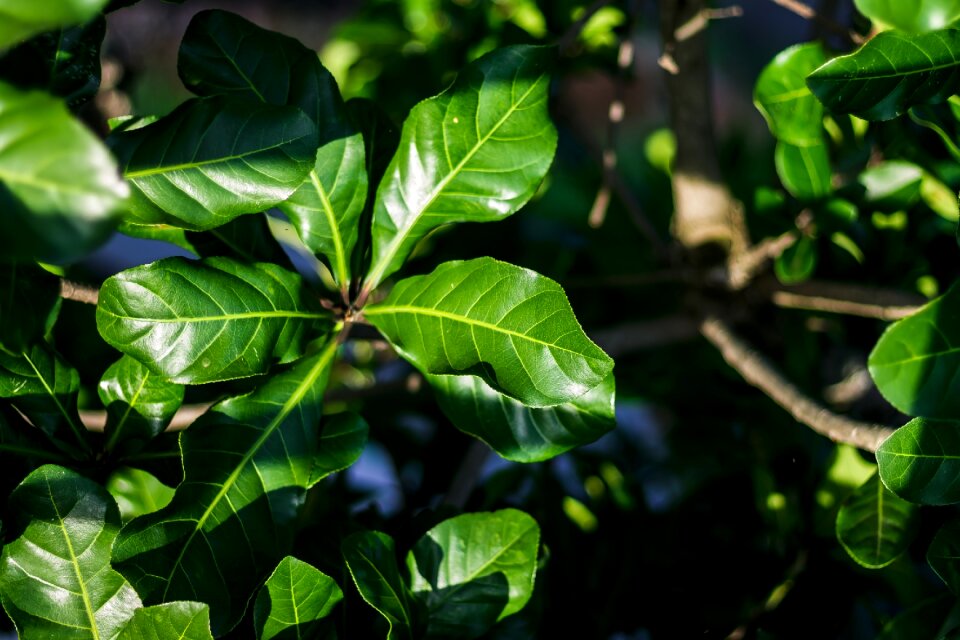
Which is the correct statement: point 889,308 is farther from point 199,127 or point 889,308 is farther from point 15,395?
point 15,395

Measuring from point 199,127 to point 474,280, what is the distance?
24 cm

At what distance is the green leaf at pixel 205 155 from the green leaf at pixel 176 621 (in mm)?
285

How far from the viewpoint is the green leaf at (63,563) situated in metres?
0.61

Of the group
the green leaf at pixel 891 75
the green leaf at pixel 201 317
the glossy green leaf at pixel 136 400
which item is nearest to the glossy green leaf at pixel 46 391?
the glossy green leaf at pixel 136 400

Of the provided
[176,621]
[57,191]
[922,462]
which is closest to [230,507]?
[176,621]

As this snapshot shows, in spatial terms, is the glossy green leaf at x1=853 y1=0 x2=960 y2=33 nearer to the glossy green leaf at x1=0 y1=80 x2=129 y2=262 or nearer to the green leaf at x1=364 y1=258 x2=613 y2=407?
the green leaf at x1=364 y1=258 x2=613 y2=407

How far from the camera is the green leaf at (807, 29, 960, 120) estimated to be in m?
0.58

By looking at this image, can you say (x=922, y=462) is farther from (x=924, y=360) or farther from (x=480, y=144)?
(x=480, y=144)

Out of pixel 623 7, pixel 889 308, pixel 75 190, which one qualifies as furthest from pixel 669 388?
pixel 75 190

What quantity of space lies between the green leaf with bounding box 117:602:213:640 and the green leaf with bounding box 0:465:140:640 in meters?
0.07

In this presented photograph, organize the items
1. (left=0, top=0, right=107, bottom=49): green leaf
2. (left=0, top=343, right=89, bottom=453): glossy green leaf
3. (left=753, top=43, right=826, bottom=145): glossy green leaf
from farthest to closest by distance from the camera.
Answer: (left=753, top=43, right=826, bottom=145): glossy green leaf → (left=0, top=343, right=89, bottom=453): glossy green leaf → (left=0, top=0, right=107, bottom=49): green leaf

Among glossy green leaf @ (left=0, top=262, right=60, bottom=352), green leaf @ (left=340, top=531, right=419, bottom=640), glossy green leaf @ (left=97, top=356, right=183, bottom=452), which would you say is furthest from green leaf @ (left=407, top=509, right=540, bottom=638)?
glossy green leaf @ (left=0, top=262, right=60, bottom=352)

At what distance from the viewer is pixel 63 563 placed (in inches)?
24.8

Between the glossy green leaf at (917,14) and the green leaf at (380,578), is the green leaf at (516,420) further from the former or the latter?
the glossy green leaf at (917,14)
